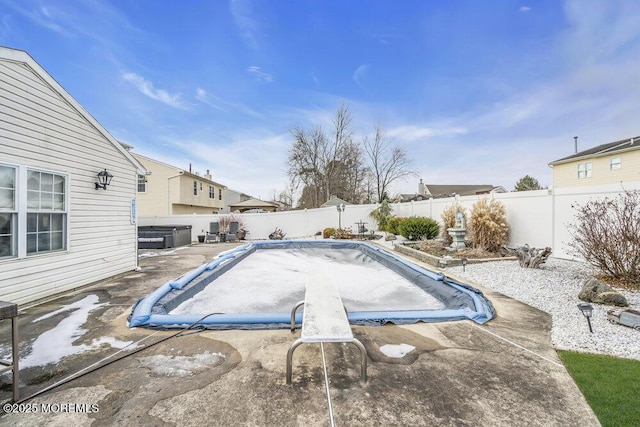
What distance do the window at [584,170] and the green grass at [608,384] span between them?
63.1 ft

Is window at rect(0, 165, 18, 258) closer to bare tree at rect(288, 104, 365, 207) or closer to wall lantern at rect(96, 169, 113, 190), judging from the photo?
wall lantern at rect(96, 169, 113, 190)

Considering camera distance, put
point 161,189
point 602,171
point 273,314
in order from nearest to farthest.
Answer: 1. point 273,314
2. point 602,171
3. point 161,189

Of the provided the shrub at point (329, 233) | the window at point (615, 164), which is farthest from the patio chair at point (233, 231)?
the window at point (615, 164)

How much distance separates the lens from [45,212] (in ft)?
14.1

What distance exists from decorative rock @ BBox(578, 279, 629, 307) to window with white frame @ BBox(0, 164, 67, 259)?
7.99 meters

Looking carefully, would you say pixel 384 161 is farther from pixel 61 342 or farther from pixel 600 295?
pixel 61 342

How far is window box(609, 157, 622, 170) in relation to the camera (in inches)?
581

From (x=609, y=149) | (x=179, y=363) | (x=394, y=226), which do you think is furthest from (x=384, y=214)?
(x=179, y=363)

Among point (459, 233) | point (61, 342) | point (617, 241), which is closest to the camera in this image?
point (61, 342)

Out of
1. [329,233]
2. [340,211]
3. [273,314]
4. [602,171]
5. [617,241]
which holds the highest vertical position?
[602,171]

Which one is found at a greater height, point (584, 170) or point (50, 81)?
point (584, 170)

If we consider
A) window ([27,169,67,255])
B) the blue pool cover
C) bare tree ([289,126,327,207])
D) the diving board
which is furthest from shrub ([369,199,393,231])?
window ([27,169,67,255])

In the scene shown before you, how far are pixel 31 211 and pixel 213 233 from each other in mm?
9909

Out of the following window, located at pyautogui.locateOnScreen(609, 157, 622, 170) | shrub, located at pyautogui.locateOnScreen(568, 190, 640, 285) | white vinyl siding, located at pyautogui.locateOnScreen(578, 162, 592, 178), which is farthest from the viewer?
white vinyl siding, located at pyautogui.locateOnScreen(578, 162, 592, 178)
